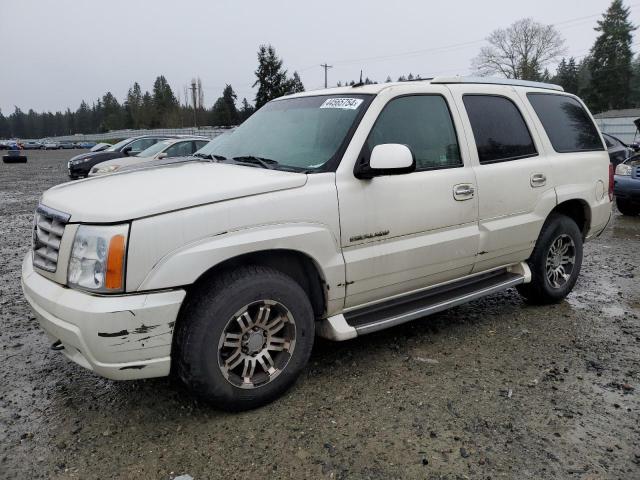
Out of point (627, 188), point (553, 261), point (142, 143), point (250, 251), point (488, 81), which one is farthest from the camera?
point (142, 143)

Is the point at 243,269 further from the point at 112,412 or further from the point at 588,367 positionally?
the point at 588,367

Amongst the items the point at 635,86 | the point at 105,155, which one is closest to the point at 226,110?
the point at 635,86

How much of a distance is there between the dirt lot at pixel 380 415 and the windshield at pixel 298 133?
4.81 feet

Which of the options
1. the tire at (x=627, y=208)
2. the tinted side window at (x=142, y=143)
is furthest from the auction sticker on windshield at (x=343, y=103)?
the tinted side window at (x=142, y=143)

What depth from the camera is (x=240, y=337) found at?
9.38 feet

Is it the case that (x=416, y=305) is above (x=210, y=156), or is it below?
below

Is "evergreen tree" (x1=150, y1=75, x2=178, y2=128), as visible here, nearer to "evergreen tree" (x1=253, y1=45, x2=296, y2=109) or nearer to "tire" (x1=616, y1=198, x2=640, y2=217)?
"evergreen tree" (x1=253, y1=45, x2=296, y2=109)

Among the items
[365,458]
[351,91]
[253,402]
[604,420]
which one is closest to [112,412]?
[253,402]

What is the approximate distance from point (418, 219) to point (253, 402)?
1574 millimetres

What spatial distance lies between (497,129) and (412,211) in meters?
1.23

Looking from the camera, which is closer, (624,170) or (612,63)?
A: (624,170)

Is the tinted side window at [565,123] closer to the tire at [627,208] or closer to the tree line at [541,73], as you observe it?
the tire at [627,208]

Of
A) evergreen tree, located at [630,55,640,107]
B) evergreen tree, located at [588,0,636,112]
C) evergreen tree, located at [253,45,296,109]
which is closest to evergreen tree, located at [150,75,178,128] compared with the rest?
evergreen tree, located at [253,45,296,109]

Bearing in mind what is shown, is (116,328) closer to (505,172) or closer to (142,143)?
(505,172)
